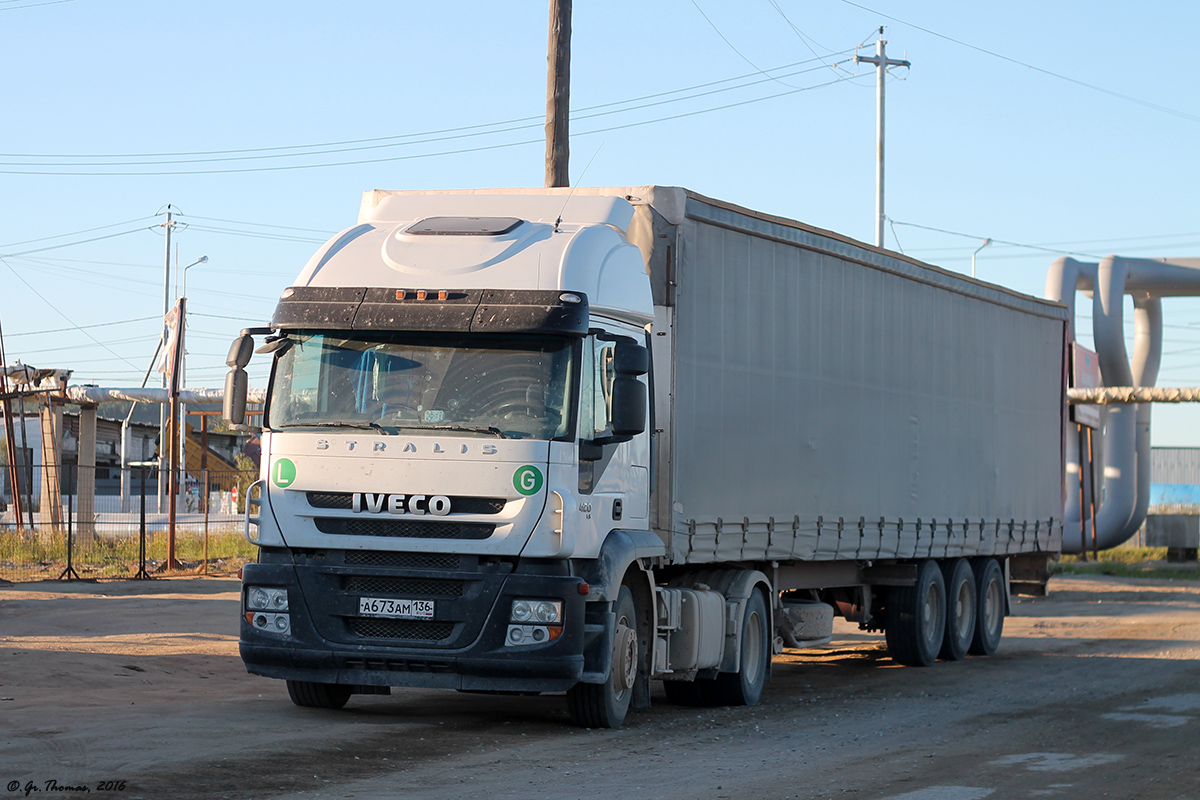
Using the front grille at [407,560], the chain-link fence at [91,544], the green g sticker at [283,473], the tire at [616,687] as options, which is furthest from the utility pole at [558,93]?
the chain-link fence at [91,544]

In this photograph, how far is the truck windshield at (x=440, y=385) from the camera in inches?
396

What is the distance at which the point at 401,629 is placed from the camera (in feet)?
33.3

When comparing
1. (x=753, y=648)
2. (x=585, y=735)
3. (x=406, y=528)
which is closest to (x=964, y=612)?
(x=753, y=648)

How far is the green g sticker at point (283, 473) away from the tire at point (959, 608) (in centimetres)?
1002

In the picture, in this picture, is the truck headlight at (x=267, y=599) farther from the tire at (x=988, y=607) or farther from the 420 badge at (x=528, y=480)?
the tire at (x=988, y=607)

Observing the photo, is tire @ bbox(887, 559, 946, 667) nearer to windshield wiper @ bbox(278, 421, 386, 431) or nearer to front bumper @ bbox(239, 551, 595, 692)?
front bumper @ bbox(239, 551, 595, 692)

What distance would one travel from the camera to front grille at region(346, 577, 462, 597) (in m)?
10.0

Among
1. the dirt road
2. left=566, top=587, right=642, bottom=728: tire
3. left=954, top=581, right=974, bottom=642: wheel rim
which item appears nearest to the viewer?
the dirt road

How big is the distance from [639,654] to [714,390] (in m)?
2.41

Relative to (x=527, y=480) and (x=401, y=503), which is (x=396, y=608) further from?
(x=527, y=480)

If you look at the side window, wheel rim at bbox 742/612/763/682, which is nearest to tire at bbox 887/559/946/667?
wheel rim at bbox 742/612/763/682

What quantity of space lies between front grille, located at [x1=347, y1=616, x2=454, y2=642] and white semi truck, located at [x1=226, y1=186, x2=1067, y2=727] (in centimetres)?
2

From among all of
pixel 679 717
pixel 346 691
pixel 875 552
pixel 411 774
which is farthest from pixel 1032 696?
pixel 411 774

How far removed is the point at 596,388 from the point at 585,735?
251 cm
